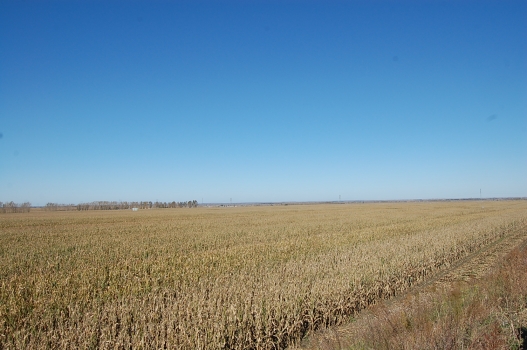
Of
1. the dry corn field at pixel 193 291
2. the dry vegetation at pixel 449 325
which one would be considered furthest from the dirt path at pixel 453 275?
the dry corn field at pixel 193 291

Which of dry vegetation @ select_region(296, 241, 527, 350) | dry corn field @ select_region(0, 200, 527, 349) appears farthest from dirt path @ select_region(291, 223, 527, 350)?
dry corn field @ select_region(0, 200, 527, 349)

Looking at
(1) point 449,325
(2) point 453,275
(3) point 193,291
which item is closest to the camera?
(1) point 449,325

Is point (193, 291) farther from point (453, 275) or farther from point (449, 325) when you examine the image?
point (453, 275)

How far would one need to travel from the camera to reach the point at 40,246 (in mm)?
18250

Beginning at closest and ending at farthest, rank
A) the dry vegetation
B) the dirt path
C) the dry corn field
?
the dry vegetation < the dry corn field < the dirt path

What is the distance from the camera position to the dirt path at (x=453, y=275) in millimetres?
6258

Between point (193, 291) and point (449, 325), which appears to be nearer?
point (449, 325)

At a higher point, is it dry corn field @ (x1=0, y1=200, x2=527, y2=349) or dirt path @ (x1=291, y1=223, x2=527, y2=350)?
dry corn field @ (x1=0, y1=200, x2=527, y2=349)

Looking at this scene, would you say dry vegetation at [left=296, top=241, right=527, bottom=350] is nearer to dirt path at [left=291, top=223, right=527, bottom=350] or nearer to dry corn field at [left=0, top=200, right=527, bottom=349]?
dirt path at [left=291, top=223, right=527, bottom=350]

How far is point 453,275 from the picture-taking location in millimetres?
11648

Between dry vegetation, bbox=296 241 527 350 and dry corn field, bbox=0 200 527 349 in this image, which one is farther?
dry corn field, bbox=0 200 527 349

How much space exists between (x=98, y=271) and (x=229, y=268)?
4.97 m

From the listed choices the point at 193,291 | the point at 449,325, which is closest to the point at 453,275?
the point at 449,325

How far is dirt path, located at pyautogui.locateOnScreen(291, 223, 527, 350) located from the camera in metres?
6.26
